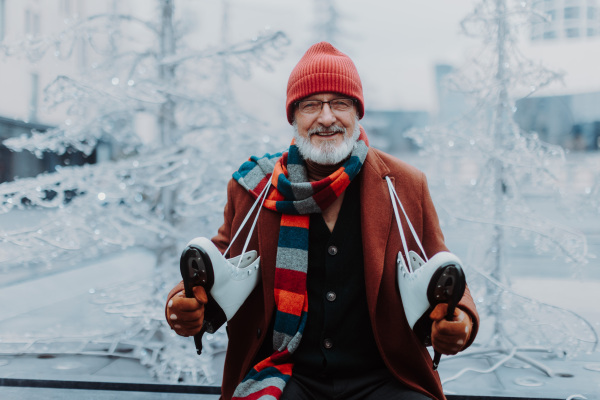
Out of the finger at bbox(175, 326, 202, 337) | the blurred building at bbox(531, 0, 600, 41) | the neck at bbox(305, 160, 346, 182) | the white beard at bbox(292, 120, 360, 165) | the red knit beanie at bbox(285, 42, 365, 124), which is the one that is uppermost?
the blurred building at bbox(531, 0, 600, 41)

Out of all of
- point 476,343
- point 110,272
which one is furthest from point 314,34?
point 476,343

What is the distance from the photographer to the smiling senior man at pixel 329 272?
71.1 inches

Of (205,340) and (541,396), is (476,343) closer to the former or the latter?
(541,396)

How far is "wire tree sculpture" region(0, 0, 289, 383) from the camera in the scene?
10.6ft

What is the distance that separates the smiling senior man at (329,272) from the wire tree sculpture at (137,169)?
1.41 metres

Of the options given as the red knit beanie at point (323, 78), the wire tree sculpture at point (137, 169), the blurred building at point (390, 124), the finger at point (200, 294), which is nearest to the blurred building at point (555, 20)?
the wire tree sculpture at point (137, 169)

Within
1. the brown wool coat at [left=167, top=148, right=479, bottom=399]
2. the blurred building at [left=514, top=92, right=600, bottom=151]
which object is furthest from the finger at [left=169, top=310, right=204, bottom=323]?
the blurred building at [left=514, top=92, right=600, bottom=151]

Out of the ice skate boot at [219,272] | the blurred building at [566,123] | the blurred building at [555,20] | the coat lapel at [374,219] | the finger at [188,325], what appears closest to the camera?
the ice skate boot at [219,272]

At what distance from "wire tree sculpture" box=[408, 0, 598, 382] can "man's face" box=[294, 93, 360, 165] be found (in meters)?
1.65

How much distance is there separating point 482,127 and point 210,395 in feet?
8.26

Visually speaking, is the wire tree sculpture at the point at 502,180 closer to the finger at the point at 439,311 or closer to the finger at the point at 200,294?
the finger at the point at 439,311

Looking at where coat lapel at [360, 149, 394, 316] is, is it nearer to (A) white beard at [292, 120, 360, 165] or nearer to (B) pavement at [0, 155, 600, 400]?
(A) white beard at [292, 120, 360, 165]

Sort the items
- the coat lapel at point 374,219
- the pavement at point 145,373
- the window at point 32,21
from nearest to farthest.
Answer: the coat lapel at point 374,219 < the pavement at point 145,373 < the window at point 32,21

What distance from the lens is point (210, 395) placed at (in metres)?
3.06
